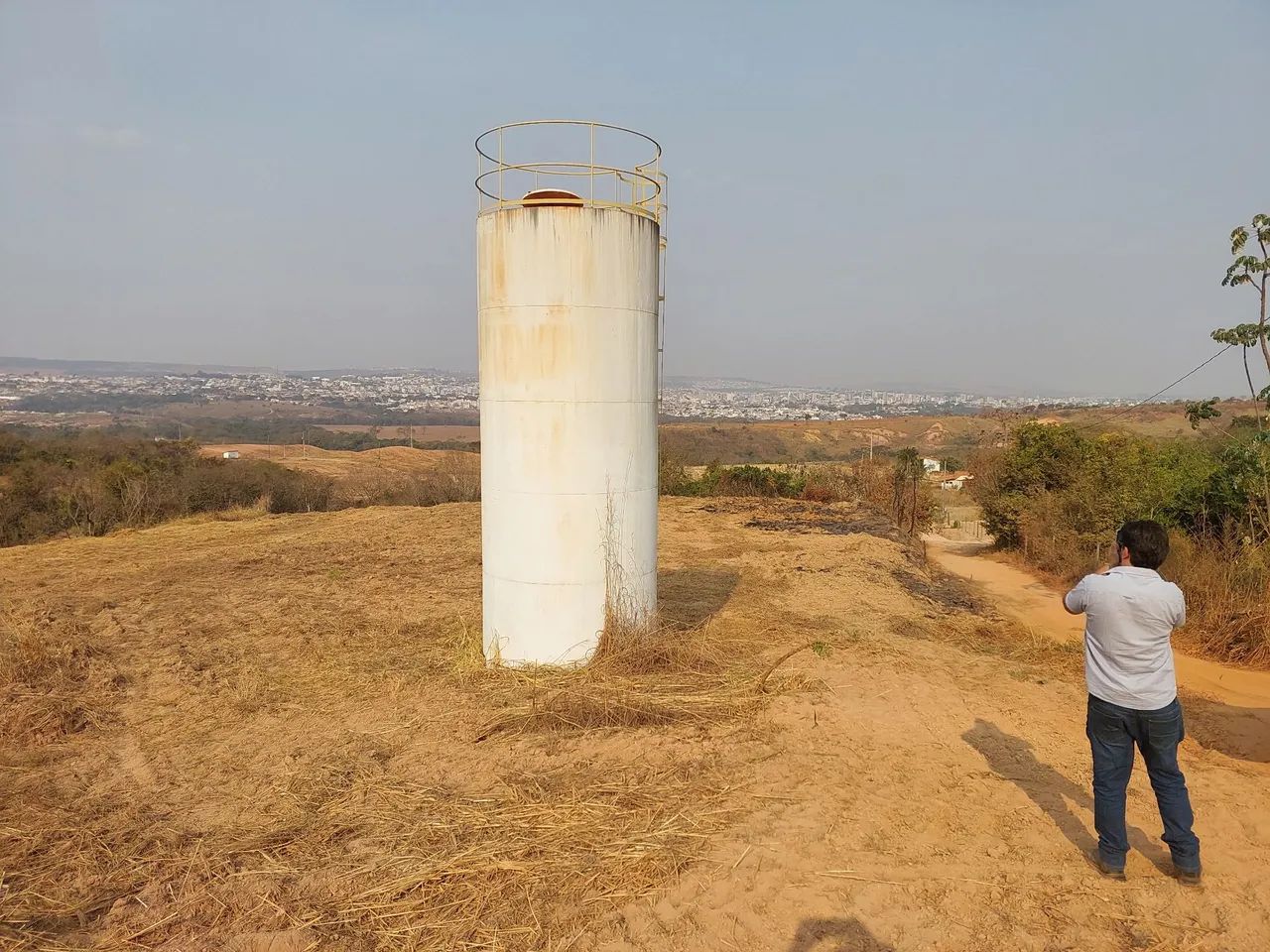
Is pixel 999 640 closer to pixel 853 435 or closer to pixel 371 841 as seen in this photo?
pixel 371 841

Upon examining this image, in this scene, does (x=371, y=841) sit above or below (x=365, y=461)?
above

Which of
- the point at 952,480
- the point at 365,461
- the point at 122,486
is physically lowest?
the point at 952,480

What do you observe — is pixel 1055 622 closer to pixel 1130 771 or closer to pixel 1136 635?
pixel 1130 771

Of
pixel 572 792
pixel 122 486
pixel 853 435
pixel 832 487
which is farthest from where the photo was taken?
pixel 853 435

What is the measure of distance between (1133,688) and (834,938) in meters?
2.21

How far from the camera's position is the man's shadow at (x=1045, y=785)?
5340mm

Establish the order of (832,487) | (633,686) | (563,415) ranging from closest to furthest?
1. (633,686)
2. (563,415)
3. (832,487)

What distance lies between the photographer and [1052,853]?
5.25 meters

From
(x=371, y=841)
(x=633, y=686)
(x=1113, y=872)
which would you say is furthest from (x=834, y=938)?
(x=633, y=686)

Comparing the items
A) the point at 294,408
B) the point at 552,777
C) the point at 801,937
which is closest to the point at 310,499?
the point at 552,777

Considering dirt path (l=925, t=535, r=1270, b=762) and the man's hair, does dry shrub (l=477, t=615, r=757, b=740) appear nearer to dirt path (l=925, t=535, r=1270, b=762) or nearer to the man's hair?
the man's hair

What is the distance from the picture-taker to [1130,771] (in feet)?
15.9

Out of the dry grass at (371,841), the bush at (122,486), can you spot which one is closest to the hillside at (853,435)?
the bush at (122,486)

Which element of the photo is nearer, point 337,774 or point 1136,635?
point 1136,635
